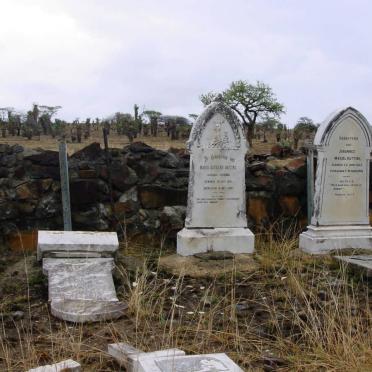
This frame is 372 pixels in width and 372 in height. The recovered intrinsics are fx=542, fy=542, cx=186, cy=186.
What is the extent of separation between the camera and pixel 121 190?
782 cm

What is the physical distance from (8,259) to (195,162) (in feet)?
8.80

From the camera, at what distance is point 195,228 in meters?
7.27

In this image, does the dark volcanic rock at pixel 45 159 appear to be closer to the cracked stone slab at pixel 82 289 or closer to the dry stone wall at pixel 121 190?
the dry stone wall at pixel 121 190

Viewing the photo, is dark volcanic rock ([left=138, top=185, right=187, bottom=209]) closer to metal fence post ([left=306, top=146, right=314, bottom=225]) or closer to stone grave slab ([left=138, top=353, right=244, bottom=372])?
metal fence post ([left=306, top=146, right=314, bottom=225])

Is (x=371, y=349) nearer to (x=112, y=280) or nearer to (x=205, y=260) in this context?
(x=112, y=280)

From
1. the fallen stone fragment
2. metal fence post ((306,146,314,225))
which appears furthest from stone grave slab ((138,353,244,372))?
metal fence post ((306,146,314,225))

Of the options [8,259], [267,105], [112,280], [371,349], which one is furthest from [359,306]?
[267,105]

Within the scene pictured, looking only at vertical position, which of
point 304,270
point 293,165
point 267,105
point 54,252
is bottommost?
point 304,270

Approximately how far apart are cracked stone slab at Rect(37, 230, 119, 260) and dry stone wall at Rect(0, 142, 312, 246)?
58.9 inches

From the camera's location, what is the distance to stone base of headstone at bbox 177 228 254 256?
281 inches

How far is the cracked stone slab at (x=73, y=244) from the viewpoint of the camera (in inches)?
219

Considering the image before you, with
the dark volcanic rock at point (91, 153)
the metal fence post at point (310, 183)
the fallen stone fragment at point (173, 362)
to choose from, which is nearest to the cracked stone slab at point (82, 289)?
the fallen stone fragment at point (173, 362)

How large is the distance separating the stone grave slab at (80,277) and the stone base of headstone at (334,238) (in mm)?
3033

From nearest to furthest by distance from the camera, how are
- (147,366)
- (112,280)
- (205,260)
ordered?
1. (147,366)
2. (112,280)
3. (205,260)
